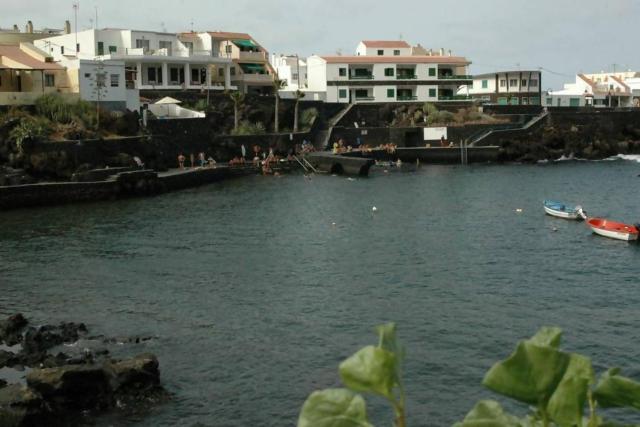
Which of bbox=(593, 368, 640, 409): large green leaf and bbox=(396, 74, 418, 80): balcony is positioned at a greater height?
bbox=(396, 74, 418, 80): balcony

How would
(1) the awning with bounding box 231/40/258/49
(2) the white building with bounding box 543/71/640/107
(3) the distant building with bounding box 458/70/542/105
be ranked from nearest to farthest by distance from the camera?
(1) the awning with bounding box 231/40/258/49, (3) the distant building with bounding box 458/70/542/105, (2) the white building with bounding box 543/71/640/107

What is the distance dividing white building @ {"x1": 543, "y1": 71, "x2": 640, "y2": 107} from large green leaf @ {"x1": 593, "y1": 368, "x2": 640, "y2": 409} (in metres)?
124

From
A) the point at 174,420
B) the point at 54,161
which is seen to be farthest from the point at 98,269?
the point at 54,161

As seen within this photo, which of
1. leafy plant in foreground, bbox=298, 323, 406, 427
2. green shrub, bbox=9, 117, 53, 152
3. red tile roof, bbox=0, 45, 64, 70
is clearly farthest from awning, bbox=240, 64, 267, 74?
leafy plant in foreground, bbox=298, 323, 406, 427

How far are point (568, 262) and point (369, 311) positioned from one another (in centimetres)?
1196

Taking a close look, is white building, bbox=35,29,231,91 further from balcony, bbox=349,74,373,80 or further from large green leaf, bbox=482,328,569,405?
large green leaf, bbox=482,328,569,405

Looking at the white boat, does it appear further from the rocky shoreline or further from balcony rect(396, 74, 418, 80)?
balcony rect(396, 74, 418, 80)

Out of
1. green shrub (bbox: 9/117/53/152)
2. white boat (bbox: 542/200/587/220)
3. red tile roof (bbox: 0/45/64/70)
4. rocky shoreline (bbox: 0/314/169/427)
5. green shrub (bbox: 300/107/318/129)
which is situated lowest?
rocky shoreline (bbox: 0/314/169/427)

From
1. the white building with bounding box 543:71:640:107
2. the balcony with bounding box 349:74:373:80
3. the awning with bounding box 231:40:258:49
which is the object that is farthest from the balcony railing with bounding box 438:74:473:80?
the white building with bounding box 543:71:640:107

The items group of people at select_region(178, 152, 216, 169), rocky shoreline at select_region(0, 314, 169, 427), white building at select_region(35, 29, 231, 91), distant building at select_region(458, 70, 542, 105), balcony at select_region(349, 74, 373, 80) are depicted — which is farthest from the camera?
distant building at select_region(458, 70, 542, 105)

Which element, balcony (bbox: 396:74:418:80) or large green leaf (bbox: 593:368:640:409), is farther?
balcony (bbox: 396:74:418:80)

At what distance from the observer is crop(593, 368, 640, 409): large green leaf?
2889 mm

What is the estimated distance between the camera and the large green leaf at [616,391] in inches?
114

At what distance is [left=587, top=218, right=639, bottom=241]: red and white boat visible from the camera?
37.6m
